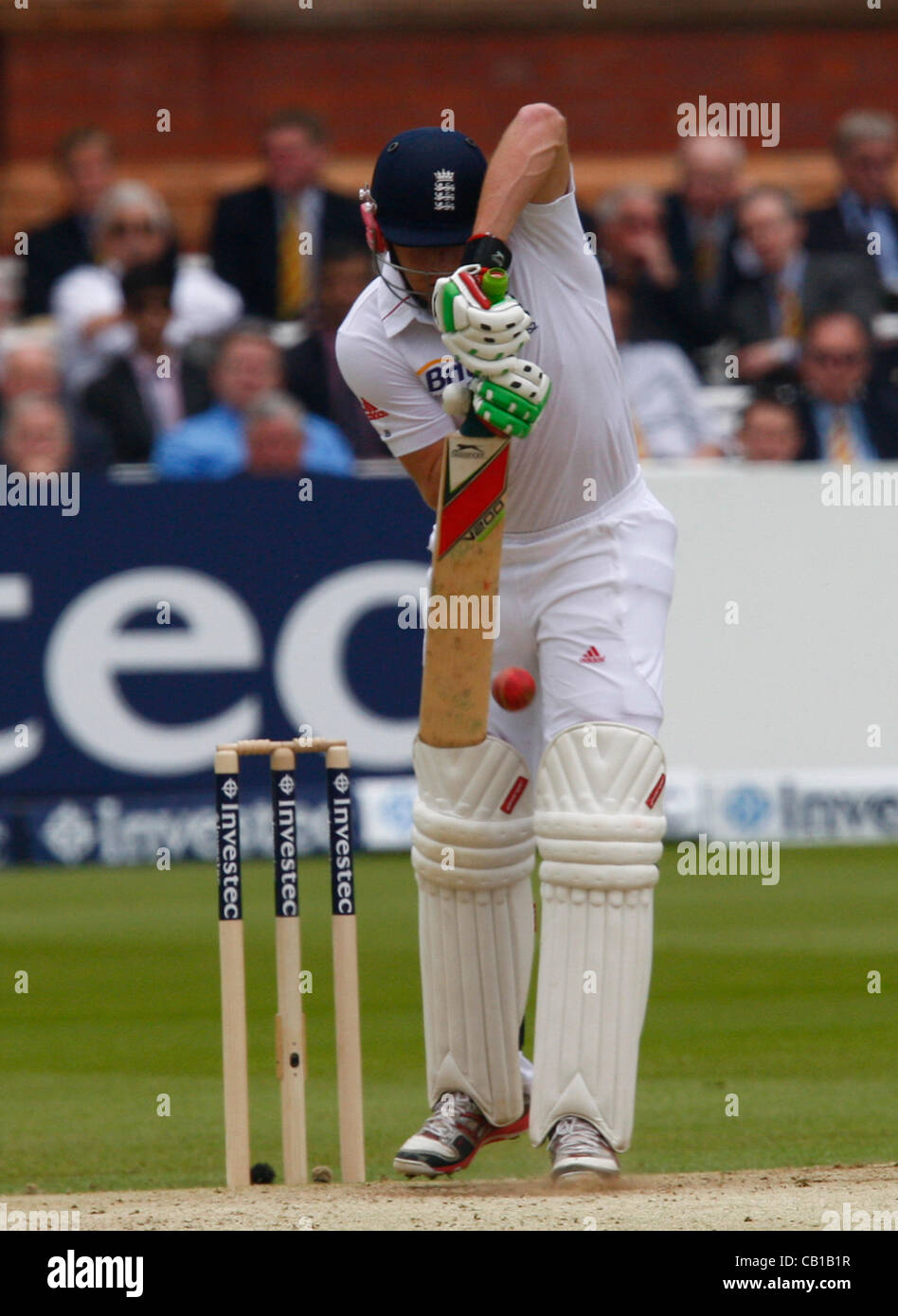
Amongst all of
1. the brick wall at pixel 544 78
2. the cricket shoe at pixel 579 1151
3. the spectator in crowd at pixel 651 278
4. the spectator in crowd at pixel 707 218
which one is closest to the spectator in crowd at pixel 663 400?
the spectator in crowd at pixel 651 278

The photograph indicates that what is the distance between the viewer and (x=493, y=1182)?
5656 millimetres

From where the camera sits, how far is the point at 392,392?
5.62 meters

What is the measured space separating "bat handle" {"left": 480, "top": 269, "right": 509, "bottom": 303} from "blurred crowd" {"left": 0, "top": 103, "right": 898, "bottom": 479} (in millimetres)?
6763

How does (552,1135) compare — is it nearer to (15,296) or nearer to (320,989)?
(320,989)

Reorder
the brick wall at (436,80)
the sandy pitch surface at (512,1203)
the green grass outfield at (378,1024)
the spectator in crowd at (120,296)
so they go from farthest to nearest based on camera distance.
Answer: the brick wall at (436,80) < the spectator in crowd at (120,296) < the green grass outfield at (378,1024) < the sandy pitch surface at (512,1203)

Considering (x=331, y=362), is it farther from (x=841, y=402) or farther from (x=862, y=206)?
(x=862, y=206)

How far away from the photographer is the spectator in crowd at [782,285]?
13281 millimetres

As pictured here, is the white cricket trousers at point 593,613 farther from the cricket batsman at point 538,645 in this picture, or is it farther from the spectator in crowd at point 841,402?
the spectator in crowd at point 841,402

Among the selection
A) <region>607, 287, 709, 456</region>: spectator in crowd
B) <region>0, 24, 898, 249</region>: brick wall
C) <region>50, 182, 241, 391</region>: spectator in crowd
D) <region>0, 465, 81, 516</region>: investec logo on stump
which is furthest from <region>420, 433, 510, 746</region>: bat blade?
<region>0, 24, 898, 249</region>: brick wall

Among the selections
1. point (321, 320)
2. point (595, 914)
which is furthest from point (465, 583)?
point (321, 320)

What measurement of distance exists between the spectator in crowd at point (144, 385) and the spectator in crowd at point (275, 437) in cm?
72

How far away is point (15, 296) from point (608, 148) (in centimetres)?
604

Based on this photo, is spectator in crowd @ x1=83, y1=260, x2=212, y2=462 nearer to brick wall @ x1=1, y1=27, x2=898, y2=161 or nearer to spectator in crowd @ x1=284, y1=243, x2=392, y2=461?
spectator in crowd @ x1=284, y1=243, x2=392, y2=461

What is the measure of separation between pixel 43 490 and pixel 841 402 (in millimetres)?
3950
